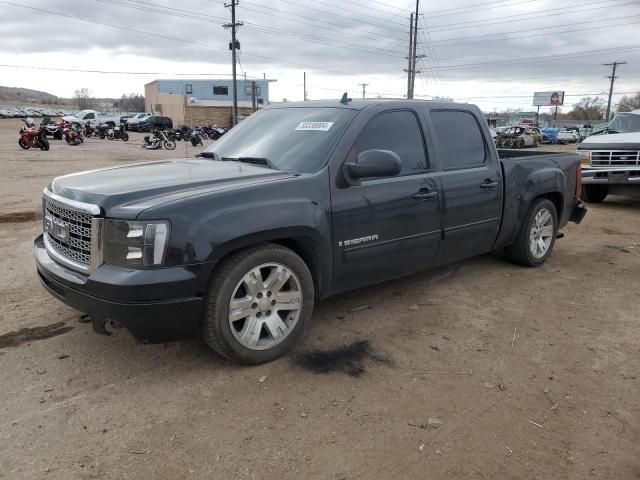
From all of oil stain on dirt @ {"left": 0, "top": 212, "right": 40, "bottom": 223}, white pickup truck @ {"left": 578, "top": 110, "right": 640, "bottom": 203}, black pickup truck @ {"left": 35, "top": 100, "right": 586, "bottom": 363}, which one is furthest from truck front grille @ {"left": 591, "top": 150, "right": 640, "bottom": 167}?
oil stain on dirt @ {"left": 0, "top": 212, "right": 40, "bottom": 223}

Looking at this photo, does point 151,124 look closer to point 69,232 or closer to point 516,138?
point 516,138

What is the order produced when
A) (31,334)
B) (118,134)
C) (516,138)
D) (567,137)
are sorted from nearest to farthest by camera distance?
(31,334) < (118,134) < (516,138) < (567,137)

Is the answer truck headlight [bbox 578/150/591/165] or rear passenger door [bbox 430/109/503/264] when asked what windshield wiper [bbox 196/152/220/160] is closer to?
rear passenger door [bbox 430/109/503/264]

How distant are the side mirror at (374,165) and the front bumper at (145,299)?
1353 millimetres

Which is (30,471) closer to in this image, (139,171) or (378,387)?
(378,387)

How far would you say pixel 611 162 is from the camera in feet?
33.3

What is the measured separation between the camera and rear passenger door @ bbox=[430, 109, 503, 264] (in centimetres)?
464

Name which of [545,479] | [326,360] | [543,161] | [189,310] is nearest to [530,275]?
[543,161]

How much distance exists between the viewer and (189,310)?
3094mm

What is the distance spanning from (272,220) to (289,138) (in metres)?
1.10

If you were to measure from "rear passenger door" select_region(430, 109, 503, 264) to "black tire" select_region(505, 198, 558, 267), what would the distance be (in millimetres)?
569

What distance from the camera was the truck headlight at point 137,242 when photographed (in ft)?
9.71

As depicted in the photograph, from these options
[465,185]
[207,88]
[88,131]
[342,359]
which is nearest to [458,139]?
[465,185]

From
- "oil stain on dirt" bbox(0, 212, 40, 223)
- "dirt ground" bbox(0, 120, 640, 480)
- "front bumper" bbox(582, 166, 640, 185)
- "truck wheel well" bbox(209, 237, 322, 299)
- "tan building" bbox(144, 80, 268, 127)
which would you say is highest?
"tan building" bbox(144, 80, 268, 127)
